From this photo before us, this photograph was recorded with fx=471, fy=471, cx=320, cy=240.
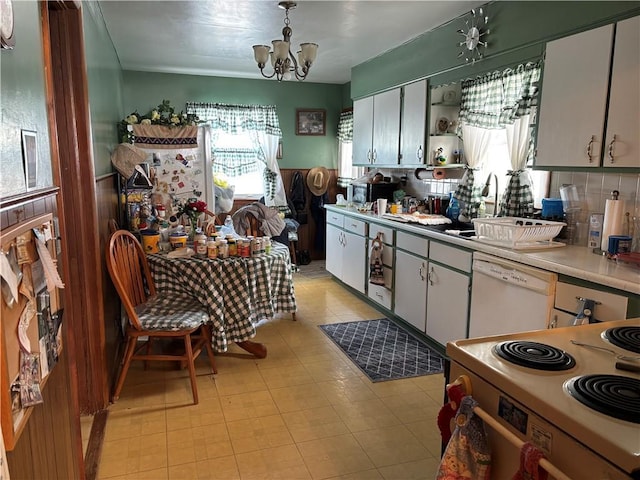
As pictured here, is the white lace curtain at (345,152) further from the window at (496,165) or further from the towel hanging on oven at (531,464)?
the towel hanging on oven at (531,464)

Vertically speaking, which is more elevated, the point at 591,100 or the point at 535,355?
the point at 591,100

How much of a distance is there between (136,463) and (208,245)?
1.35 metres

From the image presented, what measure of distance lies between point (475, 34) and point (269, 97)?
11.8 feet

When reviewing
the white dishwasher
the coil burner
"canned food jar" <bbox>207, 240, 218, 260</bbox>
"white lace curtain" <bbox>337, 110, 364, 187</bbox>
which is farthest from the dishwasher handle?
"white lace curtain" <bbox>337, 110, 364, 187</bbox>

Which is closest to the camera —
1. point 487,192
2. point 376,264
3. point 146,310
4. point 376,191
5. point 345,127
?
point 146,310

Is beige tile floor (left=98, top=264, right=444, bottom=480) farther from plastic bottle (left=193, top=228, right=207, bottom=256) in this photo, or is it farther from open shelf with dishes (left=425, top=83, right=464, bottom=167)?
open shelf with dishes (left=425, top=83, right=464, bottom=167)

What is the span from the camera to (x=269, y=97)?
6.42 metres

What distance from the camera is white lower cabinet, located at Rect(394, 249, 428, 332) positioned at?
367 centimetres

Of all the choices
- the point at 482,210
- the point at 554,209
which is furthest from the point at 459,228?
the point at 554,209

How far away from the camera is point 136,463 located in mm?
2238

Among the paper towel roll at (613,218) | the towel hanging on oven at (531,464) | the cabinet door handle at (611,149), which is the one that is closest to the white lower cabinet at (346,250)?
the paper towel roll at (613,218)

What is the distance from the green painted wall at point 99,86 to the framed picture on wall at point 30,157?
4.56 feet

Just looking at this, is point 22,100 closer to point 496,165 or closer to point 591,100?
point 591,100

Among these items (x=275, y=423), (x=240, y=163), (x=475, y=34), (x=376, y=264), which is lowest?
(x=275, y=423)
